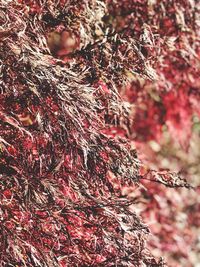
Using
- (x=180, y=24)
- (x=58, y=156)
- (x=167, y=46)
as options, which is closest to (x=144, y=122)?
(x=180, y=24)

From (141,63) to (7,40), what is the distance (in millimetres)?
537

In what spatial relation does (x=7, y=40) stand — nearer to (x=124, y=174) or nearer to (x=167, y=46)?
(x=124, y=174)

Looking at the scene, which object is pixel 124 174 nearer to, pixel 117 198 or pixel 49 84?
pixel 117 198

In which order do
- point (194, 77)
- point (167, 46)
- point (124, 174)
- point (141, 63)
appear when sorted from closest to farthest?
point (124, 174), point (141, 63), point (167, 46), point (194, 77)

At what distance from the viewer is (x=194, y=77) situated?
10.3ft

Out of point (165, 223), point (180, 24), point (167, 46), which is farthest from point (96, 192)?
point (165, 223)

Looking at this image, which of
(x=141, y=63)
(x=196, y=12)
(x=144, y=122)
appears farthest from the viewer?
(x=144, y=122)

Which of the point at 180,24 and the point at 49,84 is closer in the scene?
the point at 49,84

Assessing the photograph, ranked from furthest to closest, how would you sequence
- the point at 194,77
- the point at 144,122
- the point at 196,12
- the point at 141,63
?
the point at 144,122, the point at 194,77, the point at 196,12, the point at 141,63

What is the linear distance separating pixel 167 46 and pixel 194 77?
797 millimetres

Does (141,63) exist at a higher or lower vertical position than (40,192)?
higher

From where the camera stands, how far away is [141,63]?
190cm

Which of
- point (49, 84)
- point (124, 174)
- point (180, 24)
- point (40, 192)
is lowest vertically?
point (40, 192)

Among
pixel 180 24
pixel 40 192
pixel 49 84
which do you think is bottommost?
pixel 40 192
